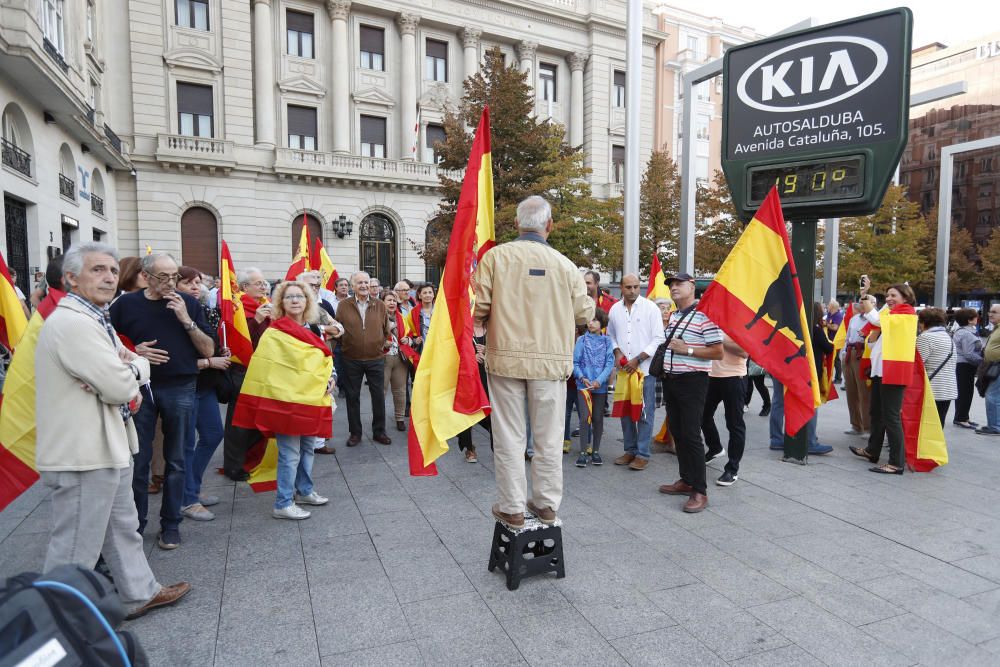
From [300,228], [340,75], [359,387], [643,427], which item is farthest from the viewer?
[340,75]

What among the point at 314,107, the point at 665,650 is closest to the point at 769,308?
the point at 665,650

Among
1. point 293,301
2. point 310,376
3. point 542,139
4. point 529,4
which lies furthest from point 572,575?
point 529,4

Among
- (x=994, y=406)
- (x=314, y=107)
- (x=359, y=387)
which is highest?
(x=314, y=107)

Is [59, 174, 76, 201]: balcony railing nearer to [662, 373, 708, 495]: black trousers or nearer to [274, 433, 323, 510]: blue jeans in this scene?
[274, 433, 323, 510]: blue jeans

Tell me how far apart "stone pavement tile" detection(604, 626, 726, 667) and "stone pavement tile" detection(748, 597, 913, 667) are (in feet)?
1.61

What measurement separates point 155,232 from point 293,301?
24122 mm

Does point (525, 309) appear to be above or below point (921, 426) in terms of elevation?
above

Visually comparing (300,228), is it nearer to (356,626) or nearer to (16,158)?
(16,158)

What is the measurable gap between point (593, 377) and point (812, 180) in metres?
3.00

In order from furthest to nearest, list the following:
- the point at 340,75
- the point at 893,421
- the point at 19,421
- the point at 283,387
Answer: the point at 340,75 → the point at 893,421 → the point at 283,387 → the point at 19,421

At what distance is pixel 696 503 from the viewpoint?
497cm

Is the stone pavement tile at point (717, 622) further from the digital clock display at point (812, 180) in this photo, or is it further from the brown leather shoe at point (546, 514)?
the digital clock display at point (812, 180)

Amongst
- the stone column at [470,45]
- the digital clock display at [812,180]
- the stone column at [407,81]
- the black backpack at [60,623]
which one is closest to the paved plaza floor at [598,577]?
the black backpack at [60,623]

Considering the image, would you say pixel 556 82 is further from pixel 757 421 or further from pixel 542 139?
pixel 757 421
